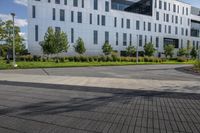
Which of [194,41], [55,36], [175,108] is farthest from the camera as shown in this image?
[194,41]

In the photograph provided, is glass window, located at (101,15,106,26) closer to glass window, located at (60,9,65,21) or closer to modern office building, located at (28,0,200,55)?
modern office building, located at (28,0,200,55)

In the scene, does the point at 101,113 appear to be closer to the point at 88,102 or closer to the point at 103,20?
the point at 88,102

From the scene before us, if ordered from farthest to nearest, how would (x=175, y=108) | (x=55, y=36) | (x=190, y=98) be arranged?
(x=55, y=36) → (x=190, y=98) → (x=175, y=108)

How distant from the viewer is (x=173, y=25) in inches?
2953

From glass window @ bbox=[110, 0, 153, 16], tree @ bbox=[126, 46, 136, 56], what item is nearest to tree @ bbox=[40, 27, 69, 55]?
tree @ bbox=[126, 46, 136, 56]

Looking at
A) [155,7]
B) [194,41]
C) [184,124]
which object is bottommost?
[184,124]

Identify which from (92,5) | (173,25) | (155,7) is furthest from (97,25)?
(173,25)

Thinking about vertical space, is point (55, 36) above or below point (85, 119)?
above

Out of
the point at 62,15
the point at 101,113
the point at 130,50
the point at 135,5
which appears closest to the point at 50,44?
the point at 62,15

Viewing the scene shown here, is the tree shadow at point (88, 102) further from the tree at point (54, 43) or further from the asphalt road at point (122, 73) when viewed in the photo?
the tree at point (54, 43)

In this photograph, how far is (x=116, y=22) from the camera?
203 feet

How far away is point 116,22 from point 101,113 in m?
58.0

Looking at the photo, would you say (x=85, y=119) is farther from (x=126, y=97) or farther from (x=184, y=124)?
(x=126, y=97)

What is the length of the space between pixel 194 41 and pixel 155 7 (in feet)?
86.1
